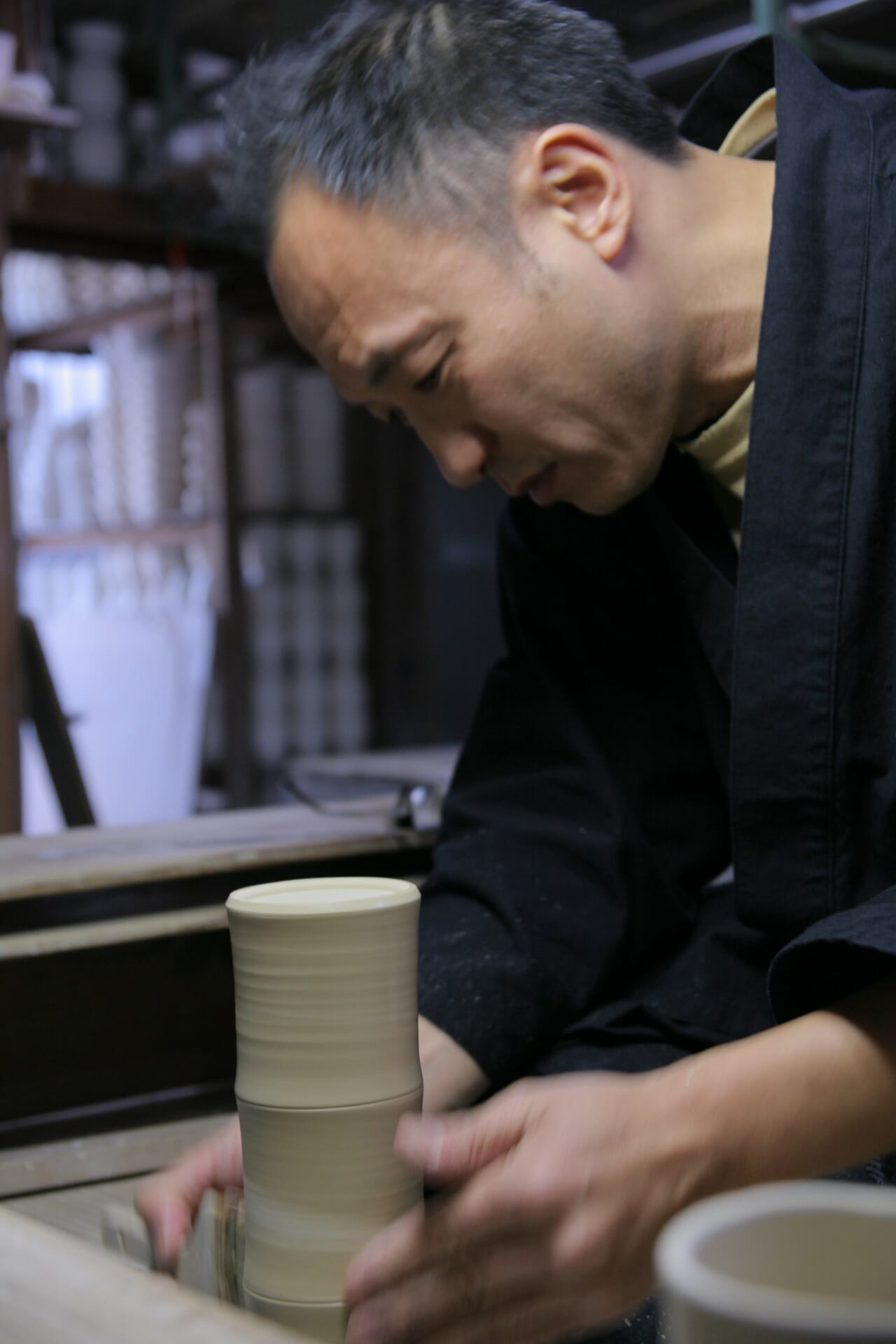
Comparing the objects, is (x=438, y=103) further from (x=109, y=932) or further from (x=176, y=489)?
(x=176, y=489)

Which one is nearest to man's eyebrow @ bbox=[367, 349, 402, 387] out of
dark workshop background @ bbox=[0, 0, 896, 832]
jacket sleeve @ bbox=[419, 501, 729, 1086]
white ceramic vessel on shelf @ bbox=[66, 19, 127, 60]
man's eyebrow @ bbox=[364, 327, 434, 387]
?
man's eyebrow @ bbox=[364, 327, 434, 387]

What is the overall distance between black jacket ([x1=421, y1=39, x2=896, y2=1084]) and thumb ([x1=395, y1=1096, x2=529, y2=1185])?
25cm

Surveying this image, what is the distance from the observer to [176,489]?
369 cm

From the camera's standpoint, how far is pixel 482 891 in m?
1.30

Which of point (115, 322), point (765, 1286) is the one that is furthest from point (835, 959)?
point (115, 322)

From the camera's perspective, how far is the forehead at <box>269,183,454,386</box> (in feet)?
3.63

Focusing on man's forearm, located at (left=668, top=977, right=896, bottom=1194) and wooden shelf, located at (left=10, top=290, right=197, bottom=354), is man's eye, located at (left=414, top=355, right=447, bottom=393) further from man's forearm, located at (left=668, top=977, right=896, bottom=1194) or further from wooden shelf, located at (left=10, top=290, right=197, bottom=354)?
wooden shelf, located at (left=10, top=290, right=197, bottom=354)

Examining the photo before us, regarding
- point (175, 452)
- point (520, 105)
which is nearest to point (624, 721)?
point (520, 105)

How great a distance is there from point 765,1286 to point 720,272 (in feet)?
2.95

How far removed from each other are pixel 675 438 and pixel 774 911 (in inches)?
16.8

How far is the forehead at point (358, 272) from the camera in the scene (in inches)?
43.5

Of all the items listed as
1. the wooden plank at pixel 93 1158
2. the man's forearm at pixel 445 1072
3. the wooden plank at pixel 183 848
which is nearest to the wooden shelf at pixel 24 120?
the wooden plank at pixel 183 848

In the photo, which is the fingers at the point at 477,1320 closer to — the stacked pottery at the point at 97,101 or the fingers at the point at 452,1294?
the fingers at the point at 452,1294

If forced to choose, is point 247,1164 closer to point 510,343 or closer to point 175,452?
point 510,343
